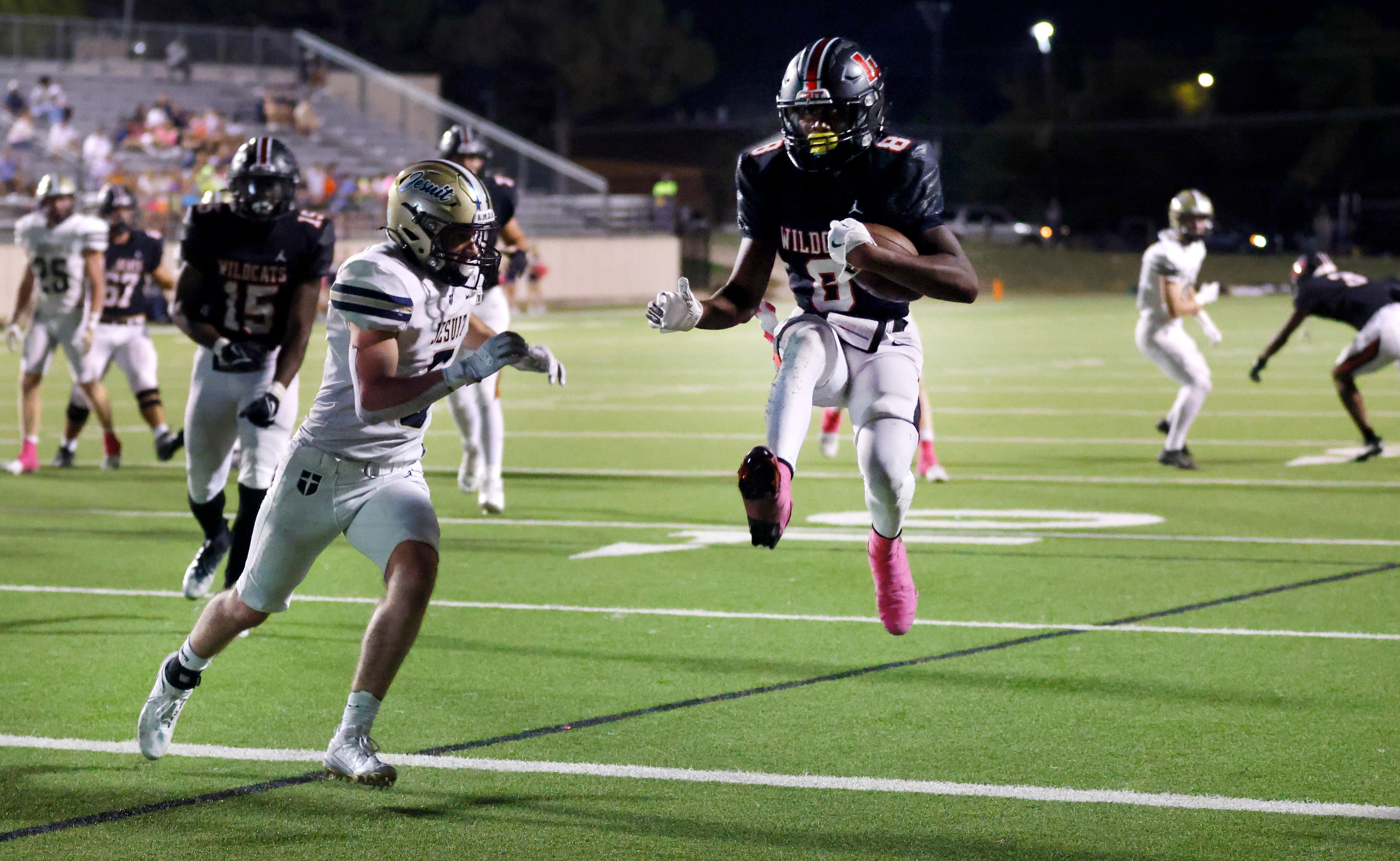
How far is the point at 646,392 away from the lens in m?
18.6

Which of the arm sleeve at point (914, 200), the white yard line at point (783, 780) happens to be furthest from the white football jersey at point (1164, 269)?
the white yard line at point (783, 780)

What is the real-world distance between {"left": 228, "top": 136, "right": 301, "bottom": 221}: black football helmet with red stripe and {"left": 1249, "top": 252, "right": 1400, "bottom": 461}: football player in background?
8337mm

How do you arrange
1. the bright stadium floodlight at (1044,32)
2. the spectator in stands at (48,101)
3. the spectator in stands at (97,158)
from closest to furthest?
the spectator in stands at (97,158), the spectator in stands at (48,101), the bright stadium floodlight at (1044,32)

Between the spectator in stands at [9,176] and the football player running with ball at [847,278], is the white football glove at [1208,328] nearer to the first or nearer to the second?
the football player running with ball at [847,278]

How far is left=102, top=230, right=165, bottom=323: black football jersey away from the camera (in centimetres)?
1281

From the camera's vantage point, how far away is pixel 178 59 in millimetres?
37875

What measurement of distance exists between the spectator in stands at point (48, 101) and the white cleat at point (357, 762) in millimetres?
31163

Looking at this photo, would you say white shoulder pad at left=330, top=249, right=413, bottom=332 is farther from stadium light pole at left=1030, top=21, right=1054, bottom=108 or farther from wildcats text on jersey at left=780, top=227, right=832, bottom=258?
stadium light pole at left=1030, top=21, right=1054, bottom=108

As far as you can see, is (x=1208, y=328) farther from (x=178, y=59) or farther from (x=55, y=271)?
(x=178, y=59)

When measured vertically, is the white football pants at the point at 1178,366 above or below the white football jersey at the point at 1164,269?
below

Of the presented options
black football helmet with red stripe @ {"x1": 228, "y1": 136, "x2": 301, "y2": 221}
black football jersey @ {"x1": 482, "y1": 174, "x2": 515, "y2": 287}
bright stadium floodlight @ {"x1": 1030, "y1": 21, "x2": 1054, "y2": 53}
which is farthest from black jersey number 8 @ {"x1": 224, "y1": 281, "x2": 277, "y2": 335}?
bright stadium floodlight @ {"x1": 1030, "y1": 21, "x2": 1054, "y2": 53}

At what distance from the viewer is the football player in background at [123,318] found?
12711 mm

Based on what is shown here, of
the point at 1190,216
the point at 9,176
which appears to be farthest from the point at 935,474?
the point at 9,176

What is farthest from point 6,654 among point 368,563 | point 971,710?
point 971,710
